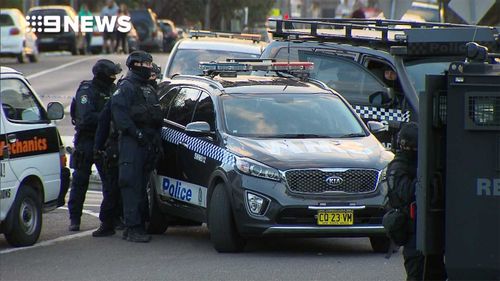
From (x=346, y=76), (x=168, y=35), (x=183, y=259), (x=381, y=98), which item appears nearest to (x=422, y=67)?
(x=381, y=98)

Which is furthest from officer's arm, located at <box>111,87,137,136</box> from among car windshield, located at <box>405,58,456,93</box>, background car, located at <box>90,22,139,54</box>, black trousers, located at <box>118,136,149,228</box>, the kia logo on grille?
background car, located at <box>90,22,139,54</box>

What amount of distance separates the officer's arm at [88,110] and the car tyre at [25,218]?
1139mm

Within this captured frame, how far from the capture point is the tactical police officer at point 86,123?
1299 cm

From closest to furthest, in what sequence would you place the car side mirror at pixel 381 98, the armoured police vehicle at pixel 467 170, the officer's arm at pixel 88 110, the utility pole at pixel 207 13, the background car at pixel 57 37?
the armoured police vehicle at pixel 467 170 < the officer's arm at pixel 88 110 < the car side mirror at pixel 381 98 < the background car at pixel 57 37 < the utility pole at pixel 207 13

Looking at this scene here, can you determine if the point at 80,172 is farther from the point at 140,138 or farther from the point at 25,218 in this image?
the point at 25,218

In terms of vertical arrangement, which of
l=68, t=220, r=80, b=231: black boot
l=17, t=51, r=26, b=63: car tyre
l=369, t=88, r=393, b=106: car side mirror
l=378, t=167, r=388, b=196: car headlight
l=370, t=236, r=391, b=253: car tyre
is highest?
l=369, t=88, r=393, b=106: car side mirror

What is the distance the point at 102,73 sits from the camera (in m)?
13.1

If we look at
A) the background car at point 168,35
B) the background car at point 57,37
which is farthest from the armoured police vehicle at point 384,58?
the background car at point 168,35

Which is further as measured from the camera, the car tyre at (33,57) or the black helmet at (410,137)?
the car tyre at (33,57)

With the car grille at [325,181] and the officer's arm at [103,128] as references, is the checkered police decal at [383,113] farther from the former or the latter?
the officer's arm at [103,128]

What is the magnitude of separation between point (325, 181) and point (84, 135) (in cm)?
309

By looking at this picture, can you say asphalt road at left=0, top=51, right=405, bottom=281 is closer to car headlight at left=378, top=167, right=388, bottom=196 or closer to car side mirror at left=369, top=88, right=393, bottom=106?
car headlight at left=378, top=167, right=388, bottom=196

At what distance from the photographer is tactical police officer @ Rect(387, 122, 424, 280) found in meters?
7.86

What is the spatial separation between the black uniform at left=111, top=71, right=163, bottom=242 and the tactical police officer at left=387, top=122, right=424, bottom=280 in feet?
15.4
